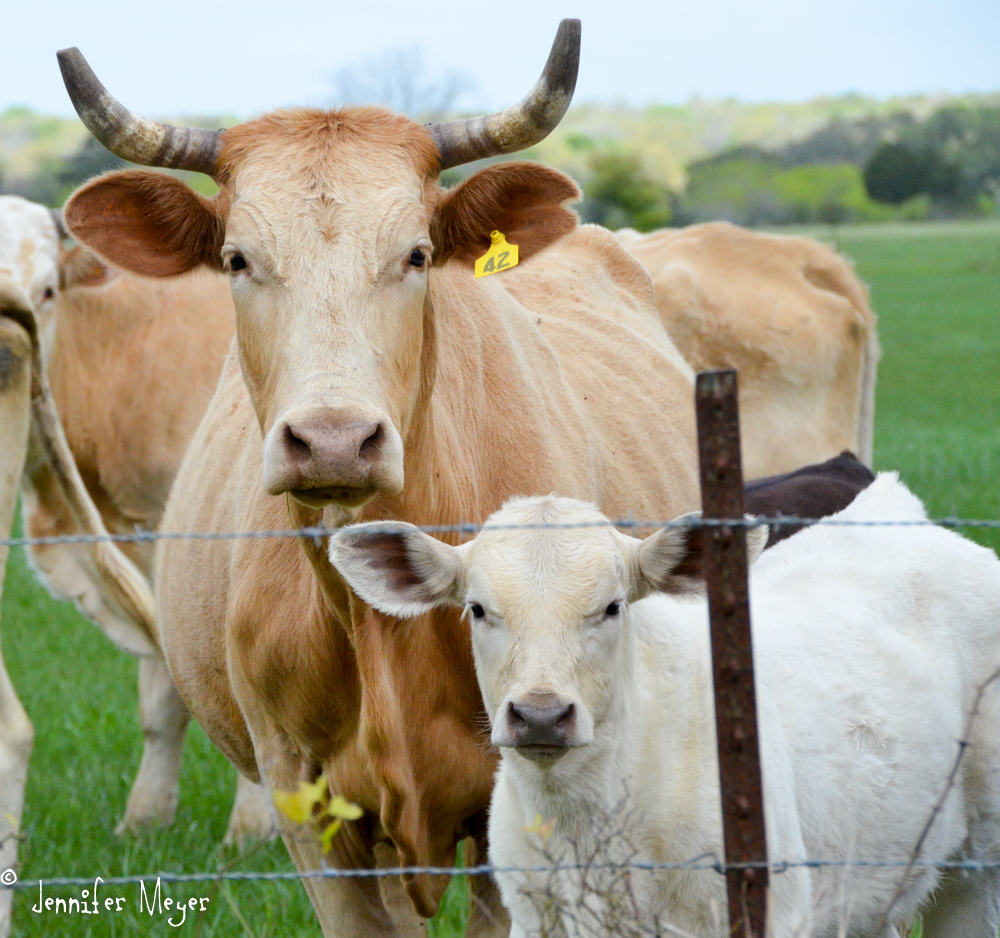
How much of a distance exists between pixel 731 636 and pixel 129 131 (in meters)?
2.05

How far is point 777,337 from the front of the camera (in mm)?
8281

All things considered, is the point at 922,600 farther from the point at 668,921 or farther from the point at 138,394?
the point at 138,394

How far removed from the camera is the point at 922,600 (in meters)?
3.61

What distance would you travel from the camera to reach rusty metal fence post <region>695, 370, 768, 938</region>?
2285mm

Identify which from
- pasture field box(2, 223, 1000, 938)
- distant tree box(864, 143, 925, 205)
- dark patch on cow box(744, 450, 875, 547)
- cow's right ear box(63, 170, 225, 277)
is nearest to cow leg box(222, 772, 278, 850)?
pasture field box(2, 223, 1000, 938)

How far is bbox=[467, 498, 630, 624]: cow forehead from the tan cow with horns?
0.89ft

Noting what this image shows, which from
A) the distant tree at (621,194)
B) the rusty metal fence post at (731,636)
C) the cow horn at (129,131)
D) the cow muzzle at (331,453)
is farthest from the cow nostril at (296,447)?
the distant tree at (621,194)

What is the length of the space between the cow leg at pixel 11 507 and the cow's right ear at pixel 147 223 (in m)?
1.37

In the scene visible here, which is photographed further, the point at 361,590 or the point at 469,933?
the point at 469,933

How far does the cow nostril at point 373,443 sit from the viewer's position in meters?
2.76

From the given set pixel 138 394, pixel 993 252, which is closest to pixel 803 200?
pixel 993 252

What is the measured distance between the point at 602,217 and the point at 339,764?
5260 cm

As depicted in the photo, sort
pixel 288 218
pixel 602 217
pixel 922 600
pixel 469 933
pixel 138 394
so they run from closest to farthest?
pixel 288 218 < pixel 922 600 < pixel 469 933 < pixel 138 394 < pixel 602 217

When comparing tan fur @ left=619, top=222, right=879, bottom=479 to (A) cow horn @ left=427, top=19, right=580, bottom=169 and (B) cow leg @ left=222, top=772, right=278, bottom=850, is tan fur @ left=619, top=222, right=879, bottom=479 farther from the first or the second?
(A) cow horn @ left=427, top=19, right=580, bottom=169
